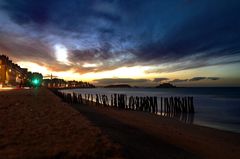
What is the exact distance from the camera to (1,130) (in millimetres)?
7242

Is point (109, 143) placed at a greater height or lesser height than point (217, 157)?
greater

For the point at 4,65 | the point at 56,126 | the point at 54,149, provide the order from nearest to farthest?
1. the point at 54,149
2. the point at 56,126
3. the point at 4,65

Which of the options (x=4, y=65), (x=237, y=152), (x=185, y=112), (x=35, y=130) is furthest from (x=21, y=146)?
(x=4, y=65)

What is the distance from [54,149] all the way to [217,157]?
554 centimetres

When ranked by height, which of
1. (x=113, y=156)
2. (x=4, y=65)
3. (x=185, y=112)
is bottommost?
(x=185, y=112)

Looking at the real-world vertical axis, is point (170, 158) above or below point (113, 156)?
below

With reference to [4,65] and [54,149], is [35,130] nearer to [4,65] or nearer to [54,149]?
[54,149]

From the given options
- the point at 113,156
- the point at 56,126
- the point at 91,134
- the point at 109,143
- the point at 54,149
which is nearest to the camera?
the point at 113,156

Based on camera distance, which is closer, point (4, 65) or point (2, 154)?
point (2, 154)

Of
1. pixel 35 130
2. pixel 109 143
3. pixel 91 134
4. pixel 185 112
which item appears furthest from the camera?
pixel 185 112

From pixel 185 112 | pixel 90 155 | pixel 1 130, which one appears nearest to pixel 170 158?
pixel 90 155

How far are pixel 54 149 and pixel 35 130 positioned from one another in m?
2.57

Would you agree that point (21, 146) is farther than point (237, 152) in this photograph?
No

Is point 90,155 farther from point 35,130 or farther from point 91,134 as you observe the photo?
point 35,130
